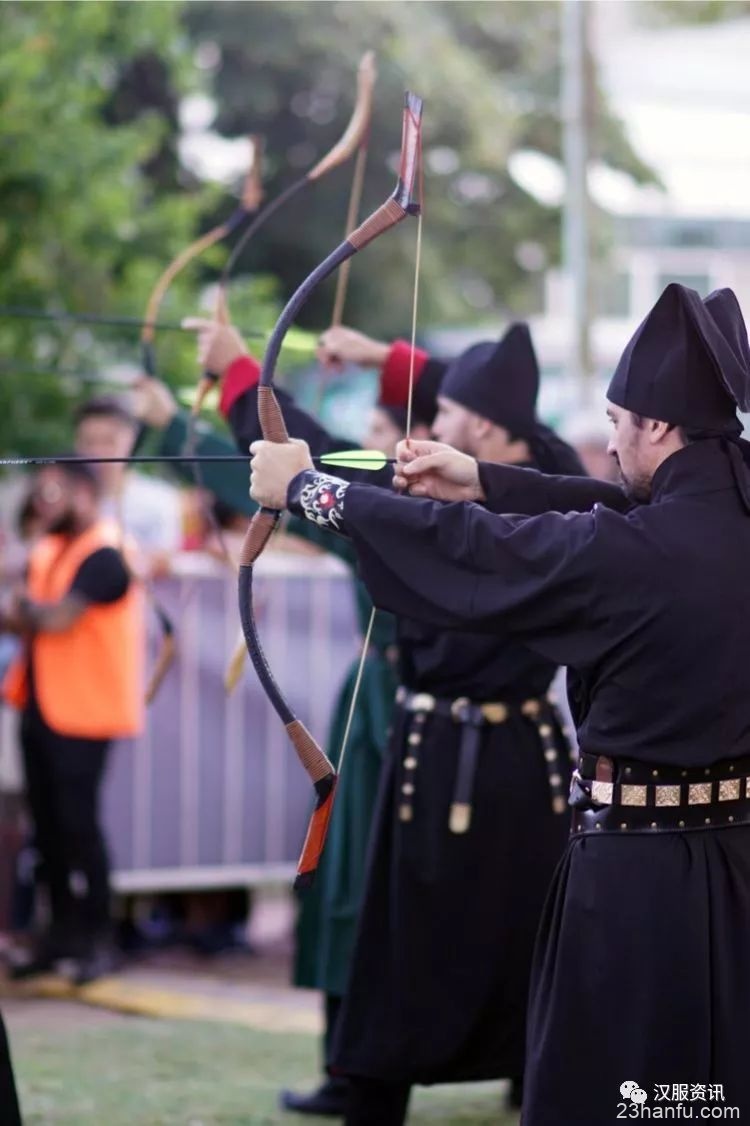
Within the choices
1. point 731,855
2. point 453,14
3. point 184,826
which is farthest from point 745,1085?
point 453,14

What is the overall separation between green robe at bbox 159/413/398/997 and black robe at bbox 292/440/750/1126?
1.70m

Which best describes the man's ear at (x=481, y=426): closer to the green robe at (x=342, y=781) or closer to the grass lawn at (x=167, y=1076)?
the green robe at (x=342, y=781)

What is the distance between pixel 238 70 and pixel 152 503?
→ 19.3ft

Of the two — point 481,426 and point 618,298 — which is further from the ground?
point 618,298

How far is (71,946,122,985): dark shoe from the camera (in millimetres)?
6422

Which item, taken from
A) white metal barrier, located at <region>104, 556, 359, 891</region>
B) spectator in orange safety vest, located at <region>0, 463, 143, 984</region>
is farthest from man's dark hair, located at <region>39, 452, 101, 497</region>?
white metal barrier, located at <region>104, 556, 359, 891</region>

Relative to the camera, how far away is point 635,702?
3.12 meters

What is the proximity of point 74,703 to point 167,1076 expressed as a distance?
70.2 inches

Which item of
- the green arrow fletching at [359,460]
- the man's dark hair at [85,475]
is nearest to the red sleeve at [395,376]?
the green arrow fletching at [359,460]

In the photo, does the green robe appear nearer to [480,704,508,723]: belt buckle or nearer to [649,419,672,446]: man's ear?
[480,704,508,723]: belt buckle

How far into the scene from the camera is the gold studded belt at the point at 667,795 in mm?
3150

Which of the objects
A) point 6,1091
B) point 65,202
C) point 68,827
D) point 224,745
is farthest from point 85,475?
point 6,1091

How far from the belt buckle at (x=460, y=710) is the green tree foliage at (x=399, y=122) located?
310 inches
